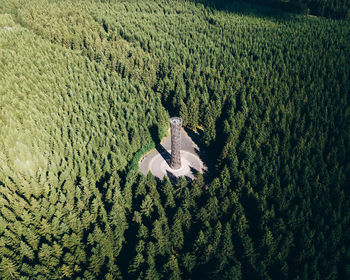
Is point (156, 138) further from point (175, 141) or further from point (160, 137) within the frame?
point (175, 141)

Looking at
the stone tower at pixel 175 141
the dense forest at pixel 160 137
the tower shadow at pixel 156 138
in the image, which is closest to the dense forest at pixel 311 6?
the dense forest at pixel 160 137

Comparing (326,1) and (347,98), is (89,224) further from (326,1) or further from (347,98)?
(326,1)

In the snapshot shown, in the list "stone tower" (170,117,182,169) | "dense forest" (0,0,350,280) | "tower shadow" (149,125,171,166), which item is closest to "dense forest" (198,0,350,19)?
"dense forest" (0,0,350,280)

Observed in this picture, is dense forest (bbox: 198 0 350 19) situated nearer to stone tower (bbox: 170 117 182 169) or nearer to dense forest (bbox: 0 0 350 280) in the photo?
dense forest (bbox: 0 0 350 280)

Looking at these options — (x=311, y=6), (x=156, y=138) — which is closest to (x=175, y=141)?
(x=156, y=138)

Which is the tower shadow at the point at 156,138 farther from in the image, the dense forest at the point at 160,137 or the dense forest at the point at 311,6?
the dense forest at the point at 311,6

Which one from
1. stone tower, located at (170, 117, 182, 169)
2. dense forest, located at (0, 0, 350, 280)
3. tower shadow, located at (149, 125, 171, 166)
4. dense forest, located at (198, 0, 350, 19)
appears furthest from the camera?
dense forest, located at (198, 0, 350, 19)
